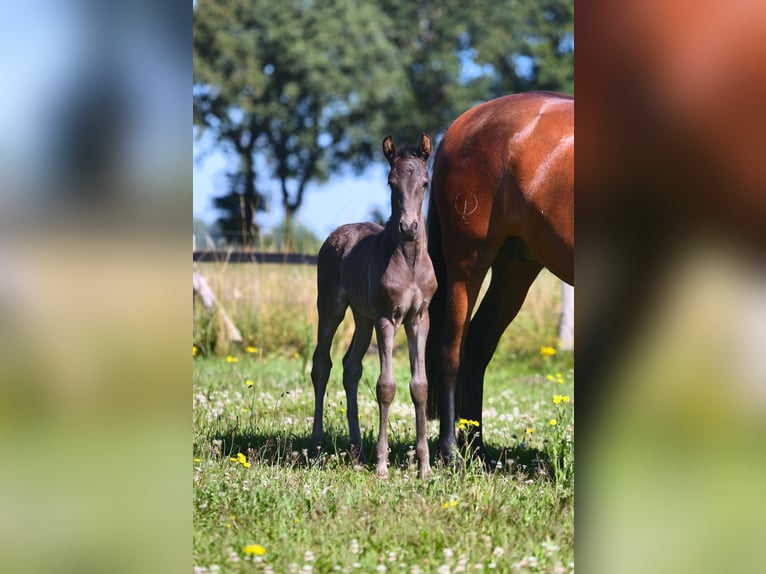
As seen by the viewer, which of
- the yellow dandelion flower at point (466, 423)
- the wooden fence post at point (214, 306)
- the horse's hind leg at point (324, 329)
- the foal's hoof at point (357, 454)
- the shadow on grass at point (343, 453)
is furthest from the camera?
the wooden fence post at point (214, 306)

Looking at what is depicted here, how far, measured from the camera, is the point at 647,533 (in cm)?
188

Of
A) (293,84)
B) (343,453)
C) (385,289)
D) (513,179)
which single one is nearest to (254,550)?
(343,453)

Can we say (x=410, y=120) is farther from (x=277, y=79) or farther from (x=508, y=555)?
(x=508, y=555)

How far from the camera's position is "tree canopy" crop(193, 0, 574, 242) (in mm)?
36188

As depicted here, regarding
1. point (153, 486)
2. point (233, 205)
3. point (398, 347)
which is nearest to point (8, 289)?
point (153, 486)

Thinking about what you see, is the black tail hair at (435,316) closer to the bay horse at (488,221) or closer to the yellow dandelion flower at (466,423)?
the bay horse at (488,221)

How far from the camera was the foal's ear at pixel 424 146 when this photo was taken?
14.6 feet

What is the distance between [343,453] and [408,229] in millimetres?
1300

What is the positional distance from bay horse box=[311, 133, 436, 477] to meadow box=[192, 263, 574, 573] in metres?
0.26

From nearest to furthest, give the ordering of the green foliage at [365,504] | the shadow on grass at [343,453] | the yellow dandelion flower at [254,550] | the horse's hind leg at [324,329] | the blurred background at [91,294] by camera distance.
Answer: the blurred background at [91,294] < the yellow dandelion flower at [254,550] < the green foliage at [365,504] < the shadow on grass at [343,453] < the horse's hind leg at [324,329]

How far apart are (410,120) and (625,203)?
3706cm

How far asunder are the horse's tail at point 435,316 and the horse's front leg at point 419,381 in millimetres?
406

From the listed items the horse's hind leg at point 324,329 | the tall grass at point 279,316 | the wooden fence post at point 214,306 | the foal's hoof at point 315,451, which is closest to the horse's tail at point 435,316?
the horse's hind leg at point 324,329

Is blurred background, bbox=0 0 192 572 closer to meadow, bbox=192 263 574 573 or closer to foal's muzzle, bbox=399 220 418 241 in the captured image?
meadow, bbox=192 263 574 573
